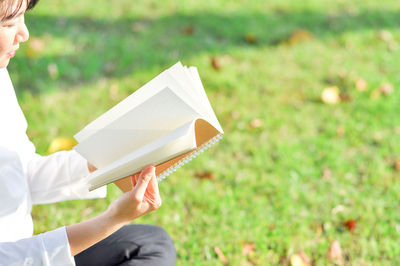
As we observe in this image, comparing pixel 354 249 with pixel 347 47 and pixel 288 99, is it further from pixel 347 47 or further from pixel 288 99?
pixel 347 47

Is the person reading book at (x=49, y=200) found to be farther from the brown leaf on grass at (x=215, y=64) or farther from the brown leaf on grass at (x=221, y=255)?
the brown leaf on grass at (x=215, y=64)

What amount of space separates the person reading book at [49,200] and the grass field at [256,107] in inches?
18.9

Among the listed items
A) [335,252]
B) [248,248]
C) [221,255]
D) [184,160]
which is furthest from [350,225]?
[184,160]

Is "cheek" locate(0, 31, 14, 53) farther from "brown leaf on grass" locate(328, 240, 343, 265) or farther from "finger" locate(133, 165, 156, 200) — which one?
"brown leaf on grass" locate(328, 240, 343, 265)

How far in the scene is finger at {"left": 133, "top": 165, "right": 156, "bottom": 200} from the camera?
113 cm

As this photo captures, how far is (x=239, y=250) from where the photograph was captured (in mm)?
2014

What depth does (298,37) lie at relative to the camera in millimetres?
3729

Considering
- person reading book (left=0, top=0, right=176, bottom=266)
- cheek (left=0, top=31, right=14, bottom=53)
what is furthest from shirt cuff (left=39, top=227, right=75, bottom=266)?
cheek (left=0, top=31, right=14, bottom=53)

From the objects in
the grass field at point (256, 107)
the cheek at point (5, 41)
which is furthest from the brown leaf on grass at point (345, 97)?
the cheek at point (5, 41)

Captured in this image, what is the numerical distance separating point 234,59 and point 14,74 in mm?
1582

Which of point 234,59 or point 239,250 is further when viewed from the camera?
point 234,59

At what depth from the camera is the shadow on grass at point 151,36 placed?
10.4ft

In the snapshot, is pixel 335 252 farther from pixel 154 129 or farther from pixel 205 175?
pixel 154 129

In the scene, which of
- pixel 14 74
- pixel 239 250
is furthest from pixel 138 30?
pixel 239 250
